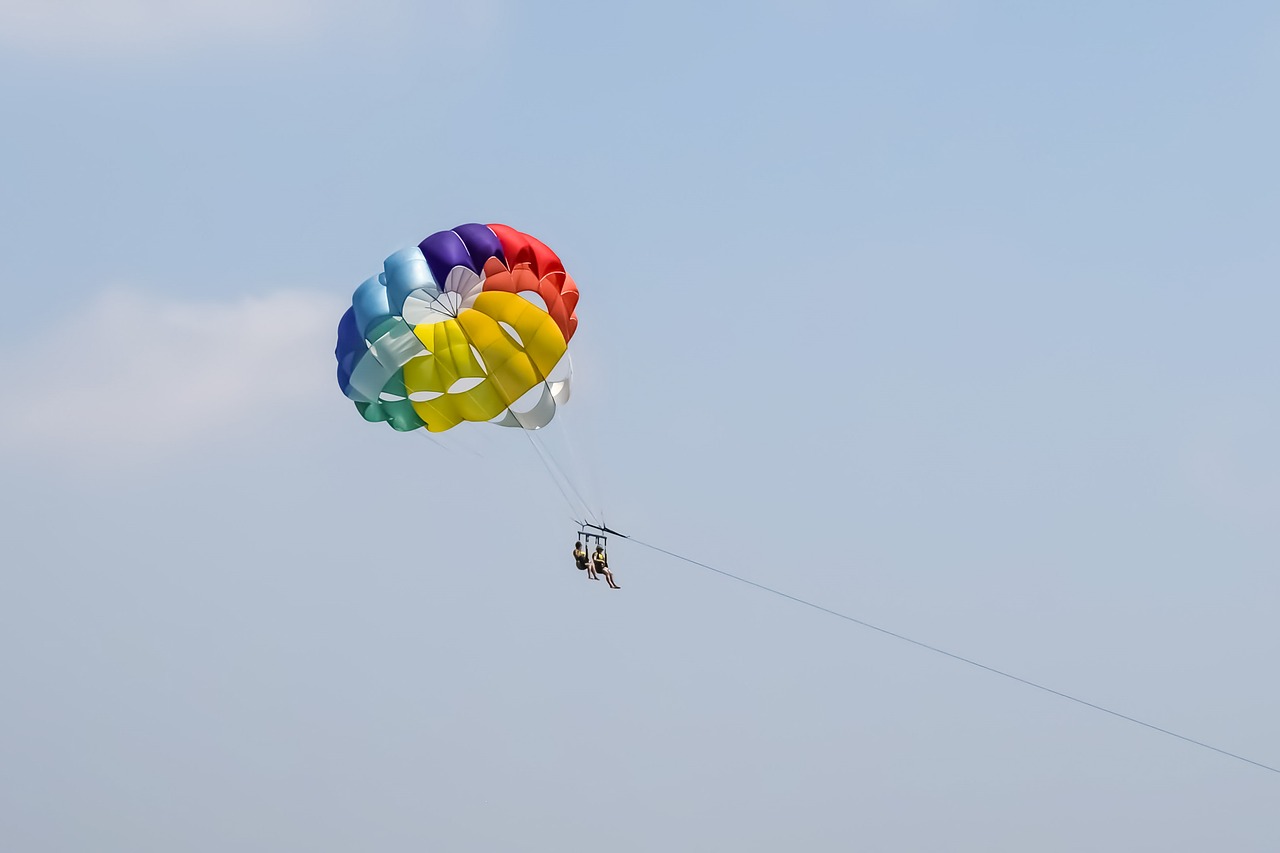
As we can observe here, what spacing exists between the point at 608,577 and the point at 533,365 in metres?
3.48

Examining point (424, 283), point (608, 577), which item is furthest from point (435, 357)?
point (608, 577)

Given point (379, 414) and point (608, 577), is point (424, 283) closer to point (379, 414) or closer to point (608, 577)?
point (379, 414)

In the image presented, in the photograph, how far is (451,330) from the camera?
30.5 m

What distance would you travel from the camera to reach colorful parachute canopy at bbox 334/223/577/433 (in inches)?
1195

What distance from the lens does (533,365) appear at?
3080cm

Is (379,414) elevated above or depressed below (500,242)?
below

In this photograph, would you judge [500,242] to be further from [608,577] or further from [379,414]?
[608,577]

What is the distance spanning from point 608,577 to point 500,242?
548 centimetres

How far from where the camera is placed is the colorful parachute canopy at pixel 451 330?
30.3m

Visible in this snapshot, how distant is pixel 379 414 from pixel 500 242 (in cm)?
332

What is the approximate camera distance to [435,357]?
30.5m

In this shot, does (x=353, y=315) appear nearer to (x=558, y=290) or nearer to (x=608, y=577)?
(x=558, y=290)

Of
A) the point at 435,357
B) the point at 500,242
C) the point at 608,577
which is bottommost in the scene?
the point at 608,577

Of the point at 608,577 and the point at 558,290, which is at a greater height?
the point at 558,290
